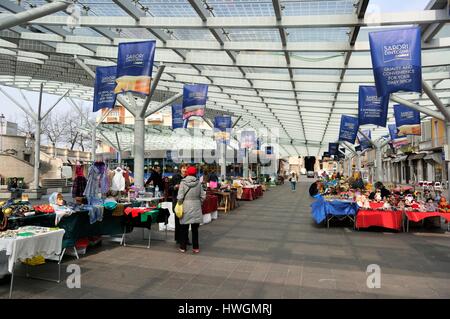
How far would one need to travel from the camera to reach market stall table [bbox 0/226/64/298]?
468 centimetres

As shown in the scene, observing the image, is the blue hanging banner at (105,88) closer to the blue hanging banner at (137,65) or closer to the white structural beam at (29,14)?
the blue hanging banner at (137,65)

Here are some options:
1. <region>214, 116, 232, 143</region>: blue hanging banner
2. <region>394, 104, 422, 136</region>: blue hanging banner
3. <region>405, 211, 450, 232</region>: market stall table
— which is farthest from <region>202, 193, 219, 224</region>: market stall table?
<region>214, 116, 232, 143</region>: blue hanging banner

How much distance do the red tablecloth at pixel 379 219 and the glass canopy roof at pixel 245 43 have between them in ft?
16.3

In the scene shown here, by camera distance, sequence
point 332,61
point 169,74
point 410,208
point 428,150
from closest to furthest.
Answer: point 410,208 < point 332,61 < point 169,74 < point 428,150

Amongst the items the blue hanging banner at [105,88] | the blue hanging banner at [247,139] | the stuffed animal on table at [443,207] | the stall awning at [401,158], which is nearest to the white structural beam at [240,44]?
the blue hanging banner at [105,88]

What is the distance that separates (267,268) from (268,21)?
6.84m

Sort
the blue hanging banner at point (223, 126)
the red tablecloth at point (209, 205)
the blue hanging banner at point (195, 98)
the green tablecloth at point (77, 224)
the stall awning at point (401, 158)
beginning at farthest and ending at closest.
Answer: the stall awning at point (401, 158), the blue hanging banner at point (223, 126), the blue hanging banner at point (195, 98), the red tablecloth at point (209, 205), the green tablecloth at point (77, 224)

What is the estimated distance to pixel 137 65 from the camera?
9.79m

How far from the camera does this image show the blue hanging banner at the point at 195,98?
14211mm

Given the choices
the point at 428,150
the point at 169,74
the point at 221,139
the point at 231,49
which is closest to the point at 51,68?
the point at 169,74

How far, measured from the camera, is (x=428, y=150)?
30359mm

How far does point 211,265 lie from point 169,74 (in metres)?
13.7

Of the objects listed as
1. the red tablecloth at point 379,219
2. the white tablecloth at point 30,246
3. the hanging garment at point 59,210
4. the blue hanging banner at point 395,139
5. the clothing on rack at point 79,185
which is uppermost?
the blue hanging banner at point 395,139
